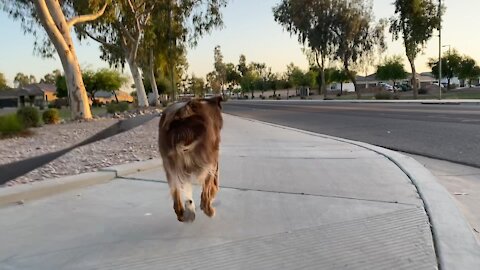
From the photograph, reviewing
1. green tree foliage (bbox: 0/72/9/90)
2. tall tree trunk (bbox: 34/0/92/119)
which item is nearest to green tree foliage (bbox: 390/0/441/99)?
tall tree trunk (bbox: 34/0/92/119)

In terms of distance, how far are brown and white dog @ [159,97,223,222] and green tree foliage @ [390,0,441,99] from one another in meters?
47.9

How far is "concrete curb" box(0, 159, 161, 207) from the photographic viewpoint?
18.2 ft

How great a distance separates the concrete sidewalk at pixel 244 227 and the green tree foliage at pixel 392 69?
79.2 meters

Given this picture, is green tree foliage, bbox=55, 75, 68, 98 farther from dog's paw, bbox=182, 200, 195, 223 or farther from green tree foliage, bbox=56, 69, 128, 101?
dog's paw, bbox=182, 200, 195, 223

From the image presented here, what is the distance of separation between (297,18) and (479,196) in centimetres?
5503

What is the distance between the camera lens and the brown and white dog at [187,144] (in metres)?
3.89

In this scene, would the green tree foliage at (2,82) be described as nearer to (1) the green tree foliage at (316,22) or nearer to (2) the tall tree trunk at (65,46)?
(1) the green tree foliage at (316,22)

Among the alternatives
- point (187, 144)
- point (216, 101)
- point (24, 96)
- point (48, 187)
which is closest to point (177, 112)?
point (187, 144)

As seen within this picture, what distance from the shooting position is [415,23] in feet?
162

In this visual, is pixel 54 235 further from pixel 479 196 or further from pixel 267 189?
pixel 479 196

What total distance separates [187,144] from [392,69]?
82742 millimetres

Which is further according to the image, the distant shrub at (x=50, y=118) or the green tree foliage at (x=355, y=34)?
the green tree foliage at (x=355, y=34)

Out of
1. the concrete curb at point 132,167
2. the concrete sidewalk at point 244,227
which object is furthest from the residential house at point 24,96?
the concrete sidewalk at point 244,227

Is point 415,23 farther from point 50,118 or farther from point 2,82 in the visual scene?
point 2,82
